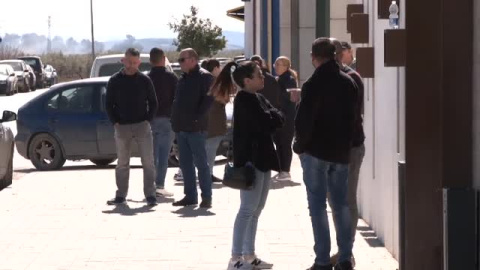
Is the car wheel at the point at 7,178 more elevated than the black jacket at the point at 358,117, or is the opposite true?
the black jacket at the point at 358,117

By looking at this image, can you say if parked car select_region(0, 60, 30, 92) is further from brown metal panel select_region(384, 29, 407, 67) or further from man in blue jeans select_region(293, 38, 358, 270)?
brown metal panel select_region(384, 29, 407, 67)

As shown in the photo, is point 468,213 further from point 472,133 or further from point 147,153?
point 147,153

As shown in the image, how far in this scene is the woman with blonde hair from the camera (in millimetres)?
15961

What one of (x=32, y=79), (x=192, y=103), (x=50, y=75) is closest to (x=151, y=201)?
(x=192, y=103)

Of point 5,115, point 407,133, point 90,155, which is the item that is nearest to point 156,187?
point 5,115

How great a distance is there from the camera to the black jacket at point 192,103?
43.4ft

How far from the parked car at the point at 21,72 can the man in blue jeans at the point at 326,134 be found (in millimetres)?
51425

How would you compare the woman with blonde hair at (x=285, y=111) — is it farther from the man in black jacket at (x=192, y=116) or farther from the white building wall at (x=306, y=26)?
the white building wall at (x=306, y=26)

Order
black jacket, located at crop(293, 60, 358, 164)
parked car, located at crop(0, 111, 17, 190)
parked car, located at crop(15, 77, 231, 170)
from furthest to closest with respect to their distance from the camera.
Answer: parked car, located at crop(15, 77, 231, 170) < parked car, located at crop(0, 111, 17, 190) < black jacket, located at crop(293, 60, 358, 164)

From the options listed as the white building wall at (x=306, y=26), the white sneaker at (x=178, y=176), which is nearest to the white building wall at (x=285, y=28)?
the white building wall at (x=306, y=26)

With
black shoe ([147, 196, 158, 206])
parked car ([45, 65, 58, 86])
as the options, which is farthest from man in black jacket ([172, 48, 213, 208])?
parked car ([45, 65, 58, 86])

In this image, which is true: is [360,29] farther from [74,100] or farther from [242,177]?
[74,100]

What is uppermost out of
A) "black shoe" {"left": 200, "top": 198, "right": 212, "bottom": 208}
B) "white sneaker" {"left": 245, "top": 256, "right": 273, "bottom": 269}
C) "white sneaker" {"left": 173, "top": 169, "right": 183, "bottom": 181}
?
"white sneaker" {"left": 245, "top": 256, "right": 273, "bottom": 269}

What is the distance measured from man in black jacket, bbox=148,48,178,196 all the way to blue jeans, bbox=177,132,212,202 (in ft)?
3.95
